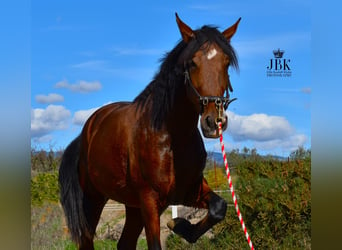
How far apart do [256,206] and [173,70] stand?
333 cm

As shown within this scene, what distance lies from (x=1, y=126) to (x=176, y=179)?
2.25m

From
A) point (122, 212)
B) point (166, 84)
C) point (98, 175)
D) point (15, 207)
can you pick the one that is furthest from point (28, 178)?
point (122, 212)

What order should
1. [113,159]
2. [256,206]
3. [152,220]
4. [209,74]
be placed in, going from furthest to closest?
[256,206], [113,159], [152,220], [209,74]

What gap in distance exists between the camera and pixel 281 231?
23.4 ft

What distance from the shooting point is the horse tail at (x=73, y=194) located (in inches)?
232

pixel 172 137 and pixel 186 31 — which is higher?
pixel 186 31

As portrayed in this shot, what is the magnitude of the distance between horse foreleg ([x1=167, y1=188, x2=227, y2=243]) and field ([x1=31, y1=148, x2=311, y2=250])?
2669 mm

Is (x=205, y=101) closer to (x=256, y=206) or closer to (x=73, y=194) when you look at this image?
(x=73, y=194)

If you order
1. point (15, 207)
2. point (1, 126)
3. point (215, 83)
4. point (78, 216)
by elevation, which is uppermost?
point (215, 83)

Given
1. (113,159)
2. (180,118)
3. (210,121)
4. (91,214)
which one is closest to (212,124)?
(210,121)

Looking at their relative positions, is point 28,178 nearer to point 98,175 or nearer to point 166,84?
point 166,84

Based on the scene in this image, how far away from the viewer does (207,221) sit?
453 centimetres

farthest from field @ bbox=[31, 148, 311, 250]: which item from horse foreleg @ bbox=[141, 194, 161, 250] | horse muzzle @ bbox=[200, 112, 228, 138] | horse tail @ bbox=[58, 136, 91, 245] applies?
horse muzzle @ bbox=[200, 112, 228, 138]

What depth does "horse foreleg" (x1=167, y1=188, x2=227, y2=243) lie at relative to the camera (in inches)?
177
